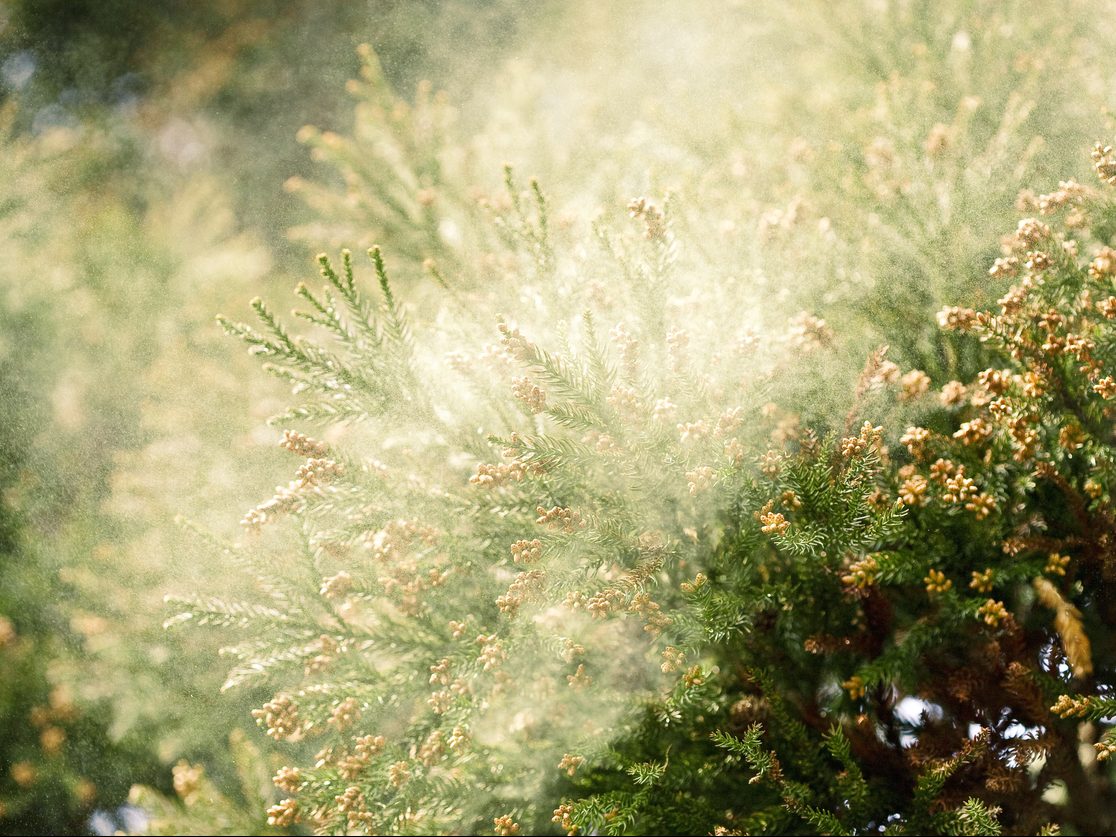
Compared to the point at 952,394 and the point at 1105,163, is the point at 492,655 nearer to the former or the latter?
the point at 952,394

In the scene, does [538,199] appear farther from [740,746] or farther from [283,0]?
[283,0]

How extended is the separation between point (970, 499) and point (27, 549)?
2.25m

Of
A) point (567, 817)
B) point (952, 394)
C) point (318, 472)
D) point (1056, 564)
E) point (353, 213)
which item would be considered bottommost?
point (1056, 564)

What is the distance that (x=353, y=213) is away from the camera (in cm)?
194

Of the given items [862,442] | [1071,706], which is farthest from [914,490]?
[1071,706]

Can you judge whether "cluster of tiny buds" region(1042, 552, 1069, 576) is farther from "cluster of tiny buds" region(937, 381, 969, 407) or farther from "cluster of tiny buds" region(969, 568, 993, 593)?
"cluster of tiny buds" region(937, 381, 969, 407)

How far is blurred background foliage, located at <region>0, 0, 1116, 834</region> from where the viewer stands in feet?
4.31

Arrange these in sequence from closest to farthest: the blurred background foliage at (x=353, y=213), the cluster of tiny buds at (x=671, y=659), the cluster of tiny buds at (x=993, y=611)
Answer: the cluster of tiny buds at (x=993, y=611)
the cluster of tiny buds at (x=671, y=659)
the blurred background foliage at (x=353, y=213)

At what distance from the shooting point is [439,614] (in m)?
1.12

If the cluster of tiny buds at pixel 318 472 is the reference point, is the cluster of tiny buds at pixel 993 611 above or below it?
below

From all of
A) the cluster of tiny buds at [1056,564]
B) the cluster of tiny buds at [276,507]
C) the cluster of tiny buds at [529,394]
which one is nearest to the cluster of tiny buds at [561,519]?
the cluster of tiny buds at [529,394]

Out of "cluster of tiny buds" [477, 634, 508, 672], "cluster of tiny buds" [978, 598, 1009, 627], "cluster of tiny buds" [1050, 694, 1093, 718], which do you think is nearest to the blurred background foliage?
"cluster of tiny buds" [978, 598, 1009, 627]

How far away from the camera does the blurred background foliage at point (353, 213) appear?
1.31 metres

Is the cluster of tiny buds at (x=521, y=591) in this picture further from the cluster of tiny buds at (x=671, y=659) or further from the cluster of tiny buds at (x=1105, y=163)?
the cluster of tiny buds at (x=1105, y=163)
